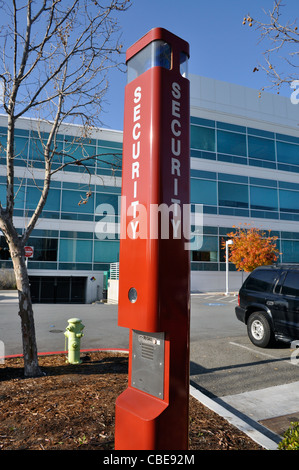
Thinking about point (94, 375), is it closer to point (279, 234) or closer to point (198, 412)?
point (198, 412)

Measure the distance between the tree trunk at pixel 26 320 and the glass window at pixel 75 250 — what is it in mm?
20792

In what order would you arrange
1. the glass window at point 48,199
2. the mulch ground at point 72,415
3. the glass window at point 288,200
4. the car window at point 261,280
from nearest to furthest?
1. the mulch ground at point 72,415
2. the car window at point 261,280
3. the glass window at point 48,199
4. the glass window at point 288,200

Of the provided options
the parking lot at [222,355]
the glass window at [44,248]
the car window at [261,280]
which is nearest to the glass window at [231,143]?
the glass window at [44,248]

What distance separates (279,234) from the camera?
29.8 metres

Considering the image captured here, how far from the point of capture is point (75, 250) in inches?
1032

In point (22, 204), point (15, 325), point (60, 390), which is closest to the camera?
point (60, 390)

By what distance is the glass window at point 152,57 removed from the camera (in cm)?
266

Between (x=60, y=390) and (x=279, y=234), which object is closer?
(x=60, y=390)

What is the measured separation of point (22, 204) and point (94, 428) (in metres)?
23.4

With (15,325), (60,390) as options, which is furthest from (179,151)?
(15,325)

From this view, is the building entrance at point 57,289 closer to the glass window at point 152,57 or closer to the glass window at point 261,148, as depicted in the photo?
the glass window at point 261,148

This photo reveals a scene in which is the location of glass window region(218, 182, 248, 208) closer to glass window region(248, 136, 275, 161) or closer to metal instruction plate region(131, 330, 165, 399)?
glass window region(248, 136, 275, 161)
